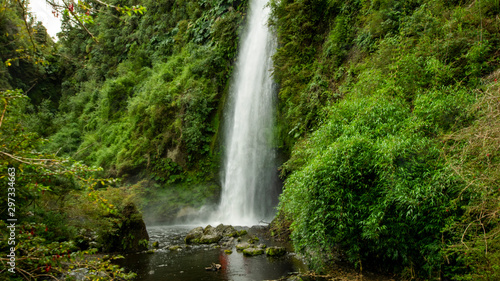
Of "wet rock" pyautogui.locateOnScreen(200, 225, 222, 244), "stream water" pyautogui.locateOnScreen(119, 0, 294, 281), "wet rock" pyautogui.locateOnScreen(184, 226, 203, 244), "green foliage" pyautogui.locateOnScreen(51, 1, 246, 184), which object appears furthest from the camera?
"green foliage" pyautogui.locateOnScreen(51, 1, 246, 184)

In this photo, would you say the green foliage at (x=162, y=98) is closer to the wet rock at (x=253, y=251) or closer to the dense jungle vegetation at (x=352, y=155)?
the dense jungle vegetation at (x=352, y=155)

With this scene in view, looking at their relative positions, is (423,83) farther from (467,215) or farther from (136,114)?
(136,114)

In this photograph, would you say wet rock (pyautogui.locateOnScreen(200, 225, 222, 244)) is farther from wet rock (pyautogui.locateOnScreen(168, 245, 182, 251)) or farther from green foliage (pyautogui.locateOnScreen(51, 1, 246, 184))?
green foliage (pyautogui.locateOnScreen(51, 1, 246, 184))

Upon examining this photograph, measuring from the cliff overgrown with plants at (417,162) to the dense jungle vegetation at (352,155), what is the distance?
0.03m

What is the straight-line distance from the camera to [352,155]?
561 centimetres

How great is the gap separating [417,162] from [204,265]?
5591mm

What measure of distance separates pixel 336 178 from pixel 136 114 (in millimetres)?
18335

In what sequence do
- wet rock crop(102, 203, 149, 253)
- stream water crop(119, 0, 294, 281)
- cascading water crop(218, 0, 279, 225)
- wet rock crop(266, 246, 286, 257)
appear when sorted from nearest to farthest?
wet rock crop(266, 246, 286, 257), wet rock crop(102, 203, 149, 253), stream water crop(119, 0, 294, 281), cascading water crop(218, 0, 279, 225)

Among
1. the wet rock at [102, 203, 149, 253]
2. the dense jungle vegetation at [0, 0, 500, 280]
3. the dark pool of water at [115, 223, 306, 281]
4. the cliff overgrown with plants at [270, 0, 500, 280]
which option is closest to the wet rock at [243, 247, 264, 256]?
the dark pool of water at [115, 223, 306, 281]

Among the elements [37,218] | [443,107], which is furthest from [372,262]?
[37,218]

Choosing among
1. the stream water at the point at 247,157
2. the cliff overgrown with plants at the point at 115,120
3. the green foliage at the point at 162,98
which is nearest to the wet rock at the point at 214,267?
the stream water at the point at 247,157

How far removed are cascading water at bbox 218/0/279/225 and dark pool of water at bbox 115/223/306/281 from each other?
4.83 m

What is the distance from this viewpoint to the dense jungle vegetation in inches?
143

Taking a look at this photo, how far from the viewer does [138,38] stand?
27828 millimetres
